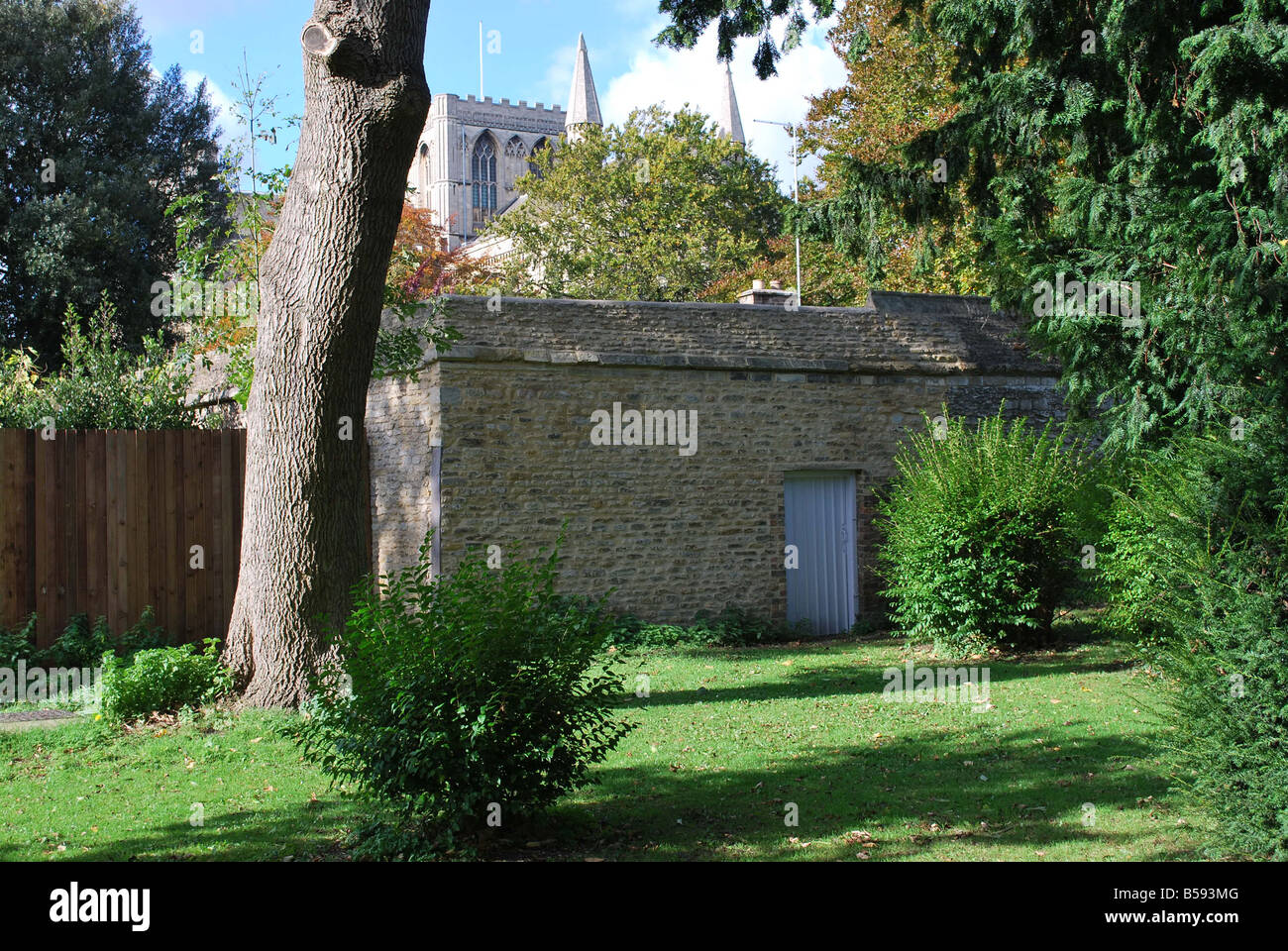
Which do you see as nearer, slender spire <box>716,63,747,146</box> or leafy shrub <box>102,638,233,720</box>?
leafy shrub <box>102,638,233,720</box>

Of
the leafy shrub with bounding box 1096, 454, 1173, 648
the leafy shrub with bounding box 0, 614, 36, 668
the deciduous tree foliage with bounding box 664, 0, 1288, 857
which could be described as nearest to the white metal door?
the deciduous tree foliage with bounding box 664, 0, 1288, 857

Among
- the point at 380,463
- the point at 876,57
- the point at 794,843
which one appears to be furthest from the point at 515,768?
the point at 876,57

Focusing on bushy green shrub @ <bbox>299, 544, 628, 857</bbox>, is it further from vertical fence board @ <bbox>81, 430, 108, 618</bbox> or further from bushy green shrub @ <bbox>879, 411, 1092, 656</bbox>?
bushy green shrub @ <bbox>879, 411, 1092, 656</bbox>

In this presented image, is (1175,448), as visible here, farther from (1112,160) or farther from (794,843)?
(794,843)

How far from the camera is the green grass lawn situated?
18.4 ft

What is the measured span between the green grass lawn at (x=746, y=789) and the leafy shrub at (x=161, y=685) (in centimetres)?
27

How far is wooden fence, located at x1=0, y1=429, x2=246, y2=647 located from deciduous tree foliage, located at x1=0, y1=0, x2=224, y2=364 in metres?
12.9

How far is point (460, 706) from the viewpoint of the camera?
16.7 ft

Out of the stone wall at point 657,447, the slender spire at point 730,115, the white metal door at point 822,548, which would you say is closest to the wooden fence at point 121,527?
the stone wall at point 657,447

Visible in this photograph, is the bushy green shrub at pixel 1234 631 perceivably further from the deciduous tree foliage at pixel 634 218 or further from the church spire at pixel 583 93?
the church spire at pixel 583 93

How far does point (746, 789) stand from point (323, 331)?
446cm

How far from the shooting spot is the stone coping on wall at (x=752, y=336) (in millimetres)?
13109

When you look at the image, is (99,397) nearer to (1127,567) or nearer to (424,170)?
(1127,567)

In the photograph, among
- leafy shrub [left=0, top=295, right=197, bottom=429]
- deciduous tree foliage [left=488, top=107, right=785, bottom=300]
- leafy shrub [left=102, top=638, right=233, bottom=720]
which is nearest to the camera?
leafy shrub [left=102, top=638, right=233, bottom=720]
